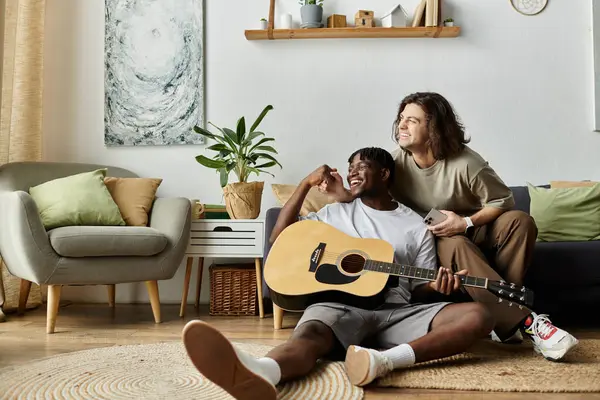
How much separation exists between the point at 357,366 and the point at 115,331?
1.40 metres

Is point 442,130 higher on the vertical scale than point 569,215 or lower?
higher

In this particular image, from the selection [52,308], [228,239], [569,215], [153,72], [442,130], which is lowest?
[52,308]

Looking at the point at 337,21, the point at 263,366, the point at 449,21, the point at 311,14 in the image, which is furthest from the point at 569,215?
the point at 263,366

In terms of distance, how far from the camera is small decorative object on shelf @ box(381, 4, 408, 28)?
3439 mm

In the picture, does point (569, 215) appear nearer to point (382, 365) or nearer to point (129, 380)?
point (382, 365)

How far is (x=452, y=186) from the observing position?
86.7 inches

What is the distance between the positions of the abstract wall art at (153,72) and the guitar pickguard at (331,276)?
74.5 inches

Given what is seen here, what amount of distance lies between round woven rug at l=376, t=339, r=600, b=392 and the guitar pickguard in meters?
0.32

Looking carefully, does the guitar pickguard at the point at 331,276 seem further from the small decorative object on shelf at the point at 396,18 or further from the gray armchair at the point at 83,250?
the small decorative object on shelf at the point at 396,18

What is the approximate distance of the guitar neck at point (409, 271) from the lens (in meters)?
1.72

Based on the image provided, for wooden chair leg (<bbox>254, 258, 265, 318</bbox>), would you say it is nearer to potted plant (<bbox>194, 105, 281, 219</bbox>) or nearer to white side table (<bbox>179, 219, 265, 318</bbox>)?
white side table (<bbox>179, 219, 265, 318</bbox>)

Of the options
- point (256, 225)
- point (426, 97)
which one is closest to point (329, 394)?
point (426, 97)

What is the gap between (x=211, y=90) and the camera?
3.62m

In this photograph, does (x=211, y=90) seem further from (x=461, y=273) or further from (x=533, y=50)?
(x=461, y=273)
